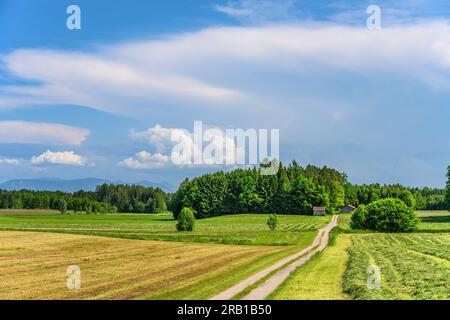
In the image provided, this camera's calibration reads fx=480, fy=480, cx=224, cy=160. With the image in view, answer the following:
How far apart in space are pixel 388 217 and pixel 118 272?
3267 inches

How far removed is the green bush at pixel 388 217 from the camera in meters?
107

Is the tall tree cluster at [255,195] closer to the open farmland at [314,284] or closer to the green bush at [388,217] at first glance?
the green bush at [388,217]

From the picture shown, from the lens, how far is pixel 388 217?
107 meters

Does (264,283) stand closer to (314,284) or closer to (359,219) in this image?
(314,284)

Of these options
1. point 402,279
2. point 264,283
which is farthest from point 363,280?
point 264,283

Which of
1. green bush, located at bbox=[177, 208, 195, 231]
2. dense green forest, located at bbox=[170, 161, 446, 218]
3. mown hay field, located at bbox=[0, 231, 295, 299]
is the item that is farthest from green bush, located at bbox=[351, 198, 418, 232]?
dense green forest, located at bbox=[170, 161, 446, 218]

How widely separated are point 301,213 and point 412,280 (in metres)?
147

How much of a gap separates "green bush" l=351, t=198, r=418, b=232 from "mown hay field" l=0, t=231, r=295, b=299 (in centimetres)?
6352

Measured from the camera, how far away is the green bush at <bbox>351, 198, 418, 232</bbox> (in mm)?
106562

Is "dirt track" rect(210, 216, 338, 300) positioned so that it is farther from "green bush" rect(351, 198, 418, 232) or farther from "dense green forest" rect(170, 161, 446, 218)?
"dense green forest" rect(170, 161, 446, 218)

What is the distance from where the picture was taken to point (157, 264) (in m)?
44.0

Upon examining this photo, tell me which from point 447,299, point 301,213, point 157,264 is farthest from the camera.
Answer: point 301,213

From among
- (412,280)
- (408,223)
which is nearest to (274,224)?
(408,223)
